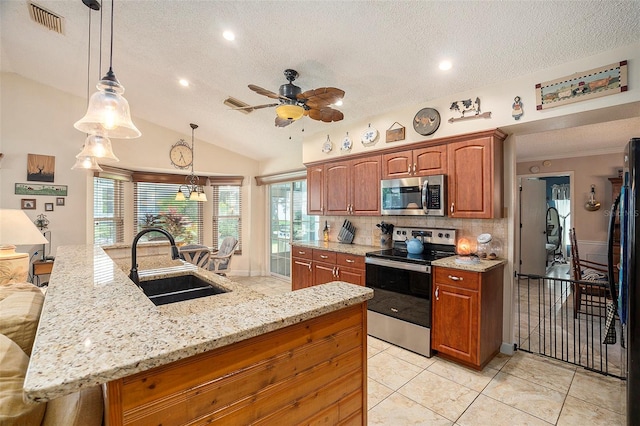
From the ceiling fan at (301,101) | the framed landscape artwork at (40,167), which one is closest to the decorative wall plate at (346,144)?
the ceiling fan at (301,101)

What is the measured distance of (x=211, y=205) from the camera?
6.52 metres

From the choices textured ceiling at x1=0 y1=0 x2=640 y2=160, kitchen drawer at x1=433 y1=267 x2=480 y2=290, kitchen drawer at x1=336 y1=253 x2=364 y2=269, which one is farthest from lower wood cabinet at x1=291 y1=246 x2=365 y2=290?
textured ceiling at x1=0 y1=0 x2=640 y2=160

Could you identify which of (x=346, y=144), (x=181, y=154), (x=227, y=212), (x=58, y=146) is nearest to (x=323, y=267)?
(x=346, y=144)

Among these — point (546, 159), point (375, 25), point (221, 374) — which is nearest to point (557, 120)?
point (375, 25)

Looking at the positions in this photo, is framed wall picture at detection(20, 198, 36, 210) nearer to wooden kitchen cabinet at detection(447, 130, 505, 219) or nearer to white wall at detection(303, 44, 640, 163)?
white wall at detection(303, 44, 640, 163)

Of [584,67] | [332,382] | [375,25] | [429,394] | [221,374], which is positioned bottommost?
[429,394]

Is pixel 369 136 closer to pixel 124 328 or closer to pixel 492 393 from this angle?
pixel 492 393

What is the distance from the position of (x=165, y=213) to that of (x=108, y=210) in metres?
1.01

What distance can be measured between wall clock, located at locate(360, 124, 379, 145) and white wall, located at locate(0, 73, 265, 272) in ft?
9.72

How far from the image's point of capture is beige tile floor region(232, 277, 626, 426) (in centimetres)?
202

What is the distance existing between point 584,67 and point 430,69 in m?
1.14

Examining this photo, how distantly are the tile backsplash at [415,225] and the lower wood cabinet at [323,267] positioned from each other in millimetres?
585

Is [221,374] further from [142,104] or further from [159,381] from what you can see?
[142,104]

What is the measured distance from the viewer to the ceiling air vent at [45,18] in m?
2.64
